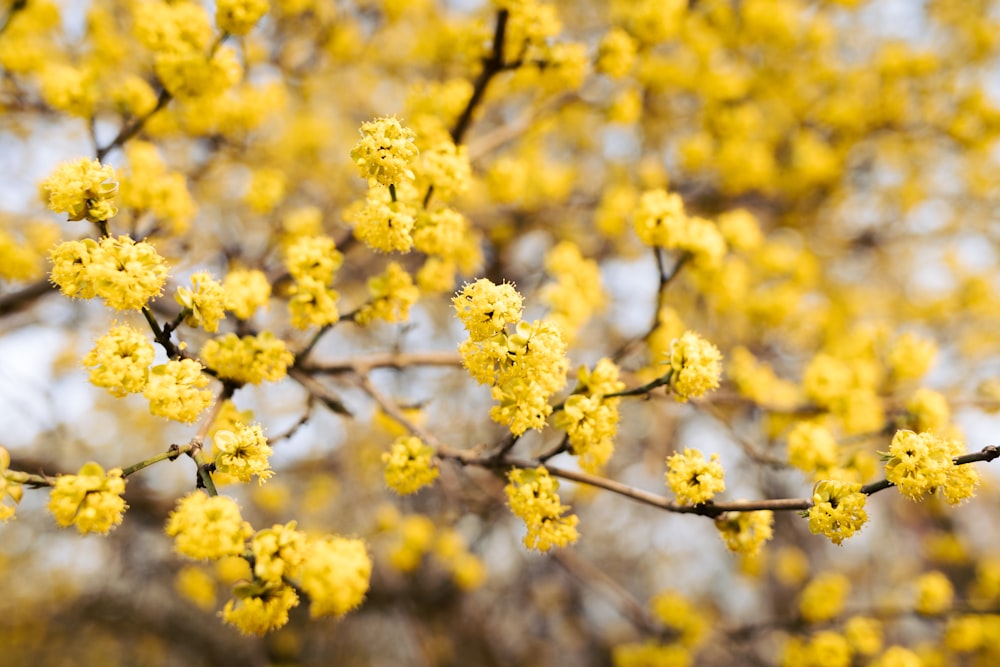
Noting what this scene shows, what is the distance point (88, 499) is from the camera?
2.09m

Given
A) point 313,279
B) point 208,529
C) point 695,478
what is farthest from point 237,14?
point 695,478

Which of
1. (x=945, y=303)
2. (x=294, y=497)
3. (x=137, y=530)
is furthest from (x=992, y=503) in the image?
(x=137, y=530)

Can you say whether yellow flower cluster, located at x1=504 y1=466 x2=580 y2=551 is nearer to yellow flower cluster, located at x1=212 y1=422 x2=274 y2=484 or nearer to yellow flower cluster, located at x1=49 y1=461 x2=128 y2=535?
yellow flower cluster, located at x1=212 y1=422 x2=274 y2=484

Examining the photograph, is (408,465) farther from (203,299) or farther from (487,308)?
(203,299)

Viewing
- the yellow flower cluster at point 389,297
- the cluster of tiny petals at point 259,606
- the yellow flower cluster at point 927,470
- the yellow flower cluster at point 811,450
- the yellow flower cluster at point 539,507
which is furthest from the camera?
the yellow flower cluster at point 811,450

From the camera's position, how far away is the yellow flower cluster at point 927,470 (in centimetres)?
224

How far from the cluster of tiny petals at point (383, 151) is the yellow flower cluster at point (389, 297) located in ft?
2.02

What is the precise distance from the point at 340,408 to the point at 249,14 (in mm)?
1895

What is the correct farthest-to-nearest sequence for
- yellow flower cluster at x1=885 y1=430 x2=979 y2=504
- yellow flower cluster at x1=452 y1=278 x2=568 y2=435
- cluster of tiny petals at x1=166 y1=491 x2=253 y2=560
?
yellow flower cluster at x1=452 y1=278 x2=568 y2=435 < yellow flower cluster at x1=885 y1=430 x2=979 y2=504 < cluster of tiny petals at x1=166 y1=491 x2=253 y2=560

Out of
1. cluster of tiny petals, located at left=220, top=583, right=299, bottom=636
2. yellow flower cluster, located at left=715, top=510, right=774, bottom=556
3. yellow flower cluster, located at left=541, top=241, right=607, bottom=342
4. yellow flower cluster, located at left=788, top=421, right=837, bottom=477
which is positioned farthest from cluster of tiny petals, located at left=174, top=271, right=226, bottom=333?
yellow flower cluster, located at left=788, top=421, right=837, bottom=477

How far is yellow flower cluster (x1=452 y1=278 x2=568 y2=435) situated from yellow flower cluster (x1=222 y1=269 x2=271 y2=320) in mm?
1004

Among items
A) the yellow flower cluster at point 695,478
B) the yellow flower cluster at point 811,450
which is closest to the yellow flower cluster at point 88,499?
the yellow flower cluster at point 695,478

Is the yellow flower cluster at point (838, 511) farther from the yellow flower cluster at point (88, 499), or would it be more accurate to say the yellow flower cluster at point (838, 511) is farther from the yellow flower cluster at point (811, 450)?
the yellow flower cluster at point (88, 499)

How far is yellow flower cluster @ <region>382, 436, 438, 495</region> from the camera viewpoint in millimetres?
2795
